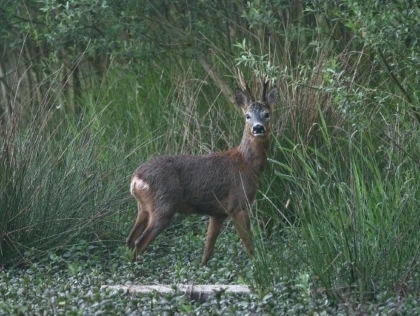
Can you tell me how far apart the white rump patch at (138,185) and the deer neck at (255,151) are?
943 mm

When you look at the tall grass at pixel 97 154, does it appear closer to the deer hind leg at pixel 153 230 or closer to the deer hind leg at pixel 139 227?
the deer hind leg at pixel 139 227

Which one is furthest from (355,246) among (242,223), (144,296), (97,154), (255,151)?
(97,154)

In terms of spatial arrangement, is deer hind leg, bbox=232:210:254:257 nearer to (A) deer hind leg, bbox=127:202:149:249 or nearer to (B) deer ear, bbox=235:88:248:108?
(A) deer hind leg, bbox=127:202:149:249

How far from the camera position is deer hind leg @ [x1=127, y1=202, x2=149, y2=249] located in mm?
9195

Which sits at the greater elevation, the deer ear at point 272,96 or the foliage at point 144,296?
the deer ear at point 272,96

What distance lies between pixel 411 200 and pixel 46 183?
310 cm

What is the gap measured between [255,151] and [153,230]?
3.76ft

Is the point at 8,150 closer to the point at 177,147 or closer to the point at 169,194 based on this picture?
the point at 169,194

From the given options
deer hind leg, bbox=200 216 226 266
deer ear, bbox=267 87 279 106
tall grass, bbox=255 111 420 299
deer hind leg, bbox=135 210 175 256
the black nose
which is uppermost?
deer ear, bbox=267 87 279 106

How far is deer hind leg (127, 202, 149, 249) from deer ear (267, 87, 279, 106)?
1396mm

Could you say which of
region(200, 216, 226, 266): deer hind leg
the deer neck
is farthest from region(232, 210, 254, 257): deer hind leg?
the deer neck

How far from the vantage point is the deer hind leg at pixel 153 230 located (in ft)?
29.5

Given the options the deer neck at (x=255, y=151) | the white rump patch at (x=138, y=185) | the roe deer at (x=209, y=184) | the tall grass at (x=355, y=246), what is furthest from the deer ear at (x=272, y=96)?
the tall grass at (x=355, y=246)

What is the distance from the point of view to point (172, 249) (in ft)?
30.9
